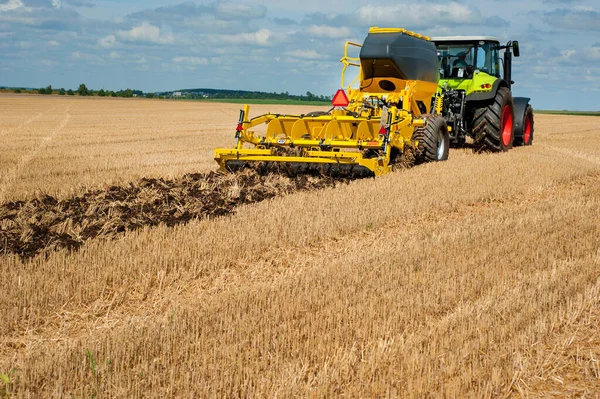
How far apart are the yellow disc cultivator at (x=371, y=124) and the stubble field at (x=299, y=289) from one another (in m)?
0.48

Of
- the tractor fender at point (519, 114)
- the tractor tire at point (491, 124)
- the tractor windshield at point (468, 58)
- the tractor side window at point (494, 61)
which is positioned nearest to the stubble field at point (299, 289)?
the tractor tire at point (491, 124)

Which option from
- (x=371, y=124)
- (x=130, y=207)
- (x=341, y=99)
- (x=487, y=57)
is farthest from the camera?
(x=487, y=57)

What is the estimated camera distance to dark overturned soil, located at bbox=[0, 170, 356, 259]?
19.2 ft

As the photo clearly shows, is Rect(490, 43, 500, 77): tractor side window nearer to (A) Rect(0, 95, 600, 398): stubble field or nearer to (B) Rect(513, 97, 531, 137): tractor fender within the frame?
(B) Rect(513, 97, 531, 137): tractor fender

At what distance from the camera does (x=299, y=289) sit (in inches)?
176

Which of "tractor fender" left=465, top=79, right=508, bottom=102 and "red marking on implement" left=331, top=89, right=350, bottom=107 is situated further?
"tractor fender" left=465, top=79, right=508, bottom=102

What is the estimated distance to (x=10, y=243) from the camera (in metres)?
5.59

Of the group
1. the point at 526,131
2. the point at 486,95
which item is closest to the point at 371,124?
the point at 486,95

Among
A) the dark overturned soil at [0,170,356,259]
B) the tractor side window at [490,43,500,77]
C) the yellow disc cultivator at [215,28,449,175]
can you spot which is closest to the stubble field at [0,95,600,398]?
the dark overturned soil at [0,170,356,259]

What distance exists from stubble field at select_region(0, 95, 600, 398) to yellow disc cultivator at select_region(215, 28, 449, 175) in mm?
477

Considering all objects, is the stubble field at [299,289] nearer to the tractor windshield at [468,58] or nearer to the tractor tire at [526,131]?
the tractor windshield at [468,58]

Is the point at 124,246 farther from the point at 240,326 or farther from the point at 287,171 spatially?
the point at 287,171

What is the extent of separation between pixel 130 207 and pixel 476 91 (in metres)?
7.80

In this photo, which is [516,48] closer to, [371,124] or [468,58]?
[468,58]
